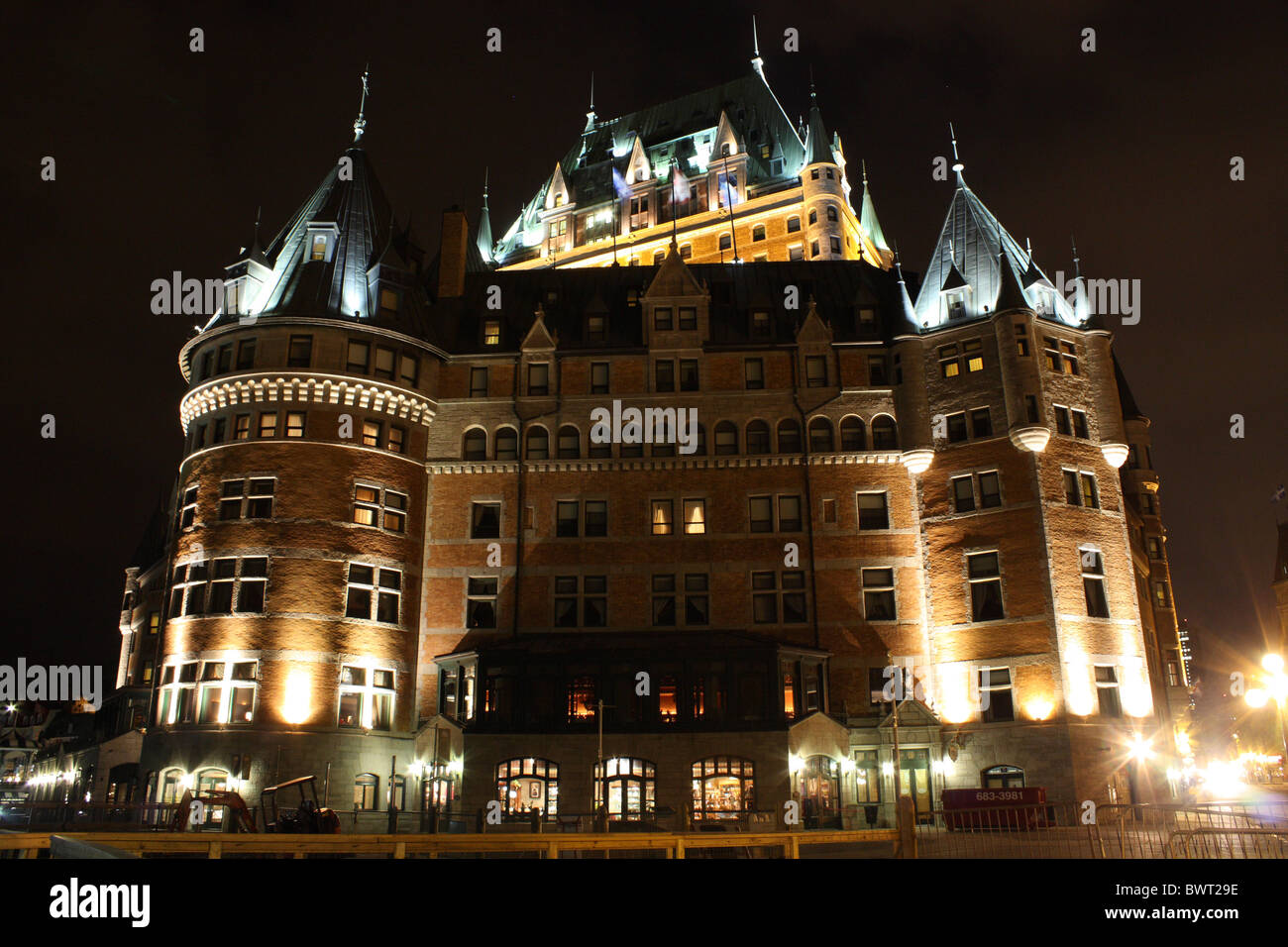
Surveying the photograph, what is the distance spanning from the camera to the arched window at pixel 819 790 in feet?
134

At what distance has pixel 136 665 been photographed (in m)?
70.4

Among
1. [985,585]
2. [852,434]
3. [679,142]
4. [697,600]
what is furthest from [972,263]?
[679,142]

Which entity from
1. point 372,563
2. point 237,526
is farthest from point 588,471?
point 237,526

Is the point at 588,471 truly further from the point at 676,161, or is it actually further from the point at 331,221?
the point at 676,161

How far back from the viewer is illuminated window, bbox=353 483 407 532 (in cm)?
4681

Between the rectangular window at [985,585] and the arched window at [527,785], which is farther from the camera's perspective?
the rectangular window at [985,585]

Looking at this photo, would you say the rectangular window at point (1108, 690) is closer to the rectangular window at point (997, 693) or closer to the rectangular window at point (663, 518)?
the rectangular window at point (997, 693)

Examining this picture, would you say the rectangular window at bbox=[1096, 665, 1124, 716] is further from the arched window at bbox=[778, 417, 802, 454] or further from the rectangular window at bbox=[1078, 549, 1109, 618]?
the arched window at bbox=[778, 417, 802, 454]

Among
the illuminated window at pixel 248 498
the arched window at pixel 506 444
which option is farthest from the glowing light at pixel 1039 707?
the illuminated window at pixel 248 498

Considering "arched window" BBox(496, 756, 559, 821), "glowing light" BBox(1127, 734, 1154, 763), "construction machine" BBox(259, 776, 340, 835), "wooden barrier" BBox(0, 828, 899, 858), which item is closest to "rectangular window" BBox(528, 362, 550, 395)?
"arched window" BBox(496, 756, 559, 821)

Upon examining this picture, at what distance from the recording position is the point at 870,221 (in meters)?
99.2

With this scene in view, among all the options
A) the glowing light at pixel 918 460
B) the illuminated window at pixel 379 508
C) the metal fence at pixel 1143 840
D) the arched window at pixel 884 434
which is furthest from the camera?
the arched window at pixel 884 434

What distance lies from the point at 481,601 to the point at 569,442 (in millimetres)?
9204

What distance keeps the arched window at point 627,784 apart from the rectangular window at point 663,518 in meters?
11.4
